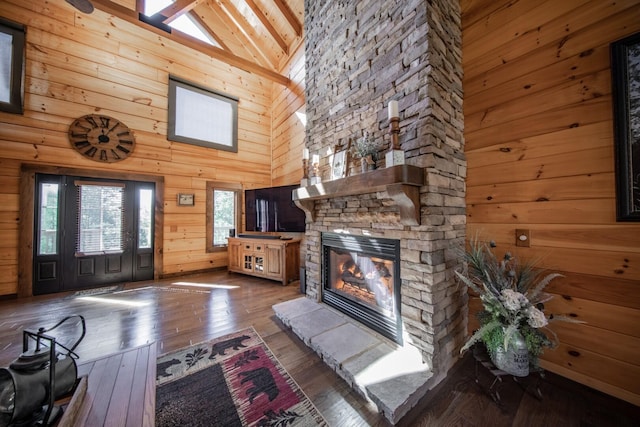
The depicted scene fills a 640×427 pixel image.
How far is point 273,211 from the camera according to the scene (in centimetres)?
418

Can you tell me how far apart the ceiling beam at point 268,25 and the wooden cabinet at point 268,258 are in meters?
4.17

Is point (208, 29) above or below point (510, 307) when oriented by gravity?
above

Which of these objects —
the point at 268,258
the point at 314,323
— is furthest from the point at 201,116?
the point at 314,323

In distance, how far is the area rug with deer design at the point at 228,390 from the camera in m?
1.29

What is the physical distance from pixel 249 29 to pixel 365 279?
5949 millimetres

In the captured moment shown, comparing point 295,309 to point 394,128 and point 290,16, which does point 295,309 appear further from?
point 290,16

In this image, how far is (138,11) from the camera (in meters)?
3.37

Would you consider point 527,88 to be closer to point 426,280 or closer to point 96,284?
point 426,280

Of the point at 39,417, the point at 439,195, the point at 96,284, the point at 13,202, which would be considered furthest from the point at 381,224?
the point at 13,202

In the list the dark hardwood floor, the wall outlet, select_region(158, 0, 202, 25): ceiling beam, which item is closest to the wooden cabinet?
the dark hardwood floor

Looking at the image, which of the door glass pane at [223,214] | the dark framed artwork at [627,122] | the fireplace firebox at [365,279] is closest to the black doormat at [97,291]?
the door glass pane at [223,214]

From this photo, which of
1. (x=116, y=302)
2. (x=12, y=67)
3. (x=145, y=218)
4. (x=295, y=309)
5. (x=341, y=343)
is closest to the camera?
(x=341, y=343)

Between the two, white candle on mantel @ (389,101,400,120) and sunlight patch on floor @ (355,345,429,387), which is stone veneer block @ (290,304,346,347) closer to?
sunlight patch on floor @ (355,345,429,387)

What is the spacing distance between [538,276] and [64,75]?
646cm
